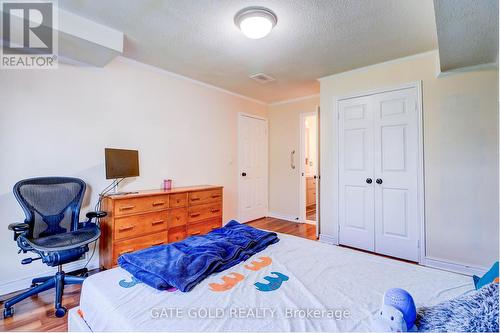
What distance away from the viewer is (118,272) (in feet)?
4.66

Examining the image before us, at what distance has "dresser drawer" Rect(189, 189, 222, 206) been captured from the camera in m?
3.19

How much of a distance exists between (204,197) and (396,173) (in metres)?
2.51

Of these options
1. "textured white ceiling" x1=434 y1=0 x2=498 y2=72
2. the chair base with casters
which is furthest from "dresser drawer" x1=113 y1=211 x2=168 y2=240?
"textured white ceiling" x1=434 y1=0 x2=498 y2=72

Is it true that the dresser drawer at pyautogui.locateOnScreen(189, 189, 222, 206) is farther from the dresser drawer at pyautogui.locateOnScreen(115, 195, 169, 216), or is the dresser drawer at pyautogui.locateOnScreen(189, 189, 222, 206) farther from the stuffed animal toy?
the stuffed animal toy

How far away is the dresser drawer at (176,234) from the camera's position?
2920 millimetres

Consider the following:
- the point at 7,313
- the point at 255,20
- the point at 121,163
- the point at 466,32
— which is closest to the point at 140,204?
the point at 121,163

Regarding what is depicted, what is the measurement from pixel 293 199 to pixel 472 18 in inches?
144

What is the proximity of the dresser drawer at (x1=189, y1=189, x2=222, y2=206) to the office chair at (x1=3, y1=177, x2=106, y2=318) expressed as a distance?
1.08 meters

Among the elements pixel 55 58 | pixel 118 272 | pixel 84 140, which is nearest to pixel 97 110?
pixel 84 140

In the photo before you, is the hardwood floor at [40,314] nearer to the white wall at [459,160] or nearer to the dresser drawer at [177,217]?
the dresser drawer at [177,217]

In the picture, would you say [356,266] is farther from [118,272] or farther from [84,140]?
[84,140]

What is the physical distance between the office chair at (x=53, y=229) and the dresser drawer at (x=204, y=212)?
42.1 inches

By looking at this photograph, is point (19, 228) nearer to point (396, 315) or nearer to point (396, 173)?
point (396, 315)

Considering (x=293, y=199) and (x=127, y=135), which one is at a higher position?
(x=127, y=135)
